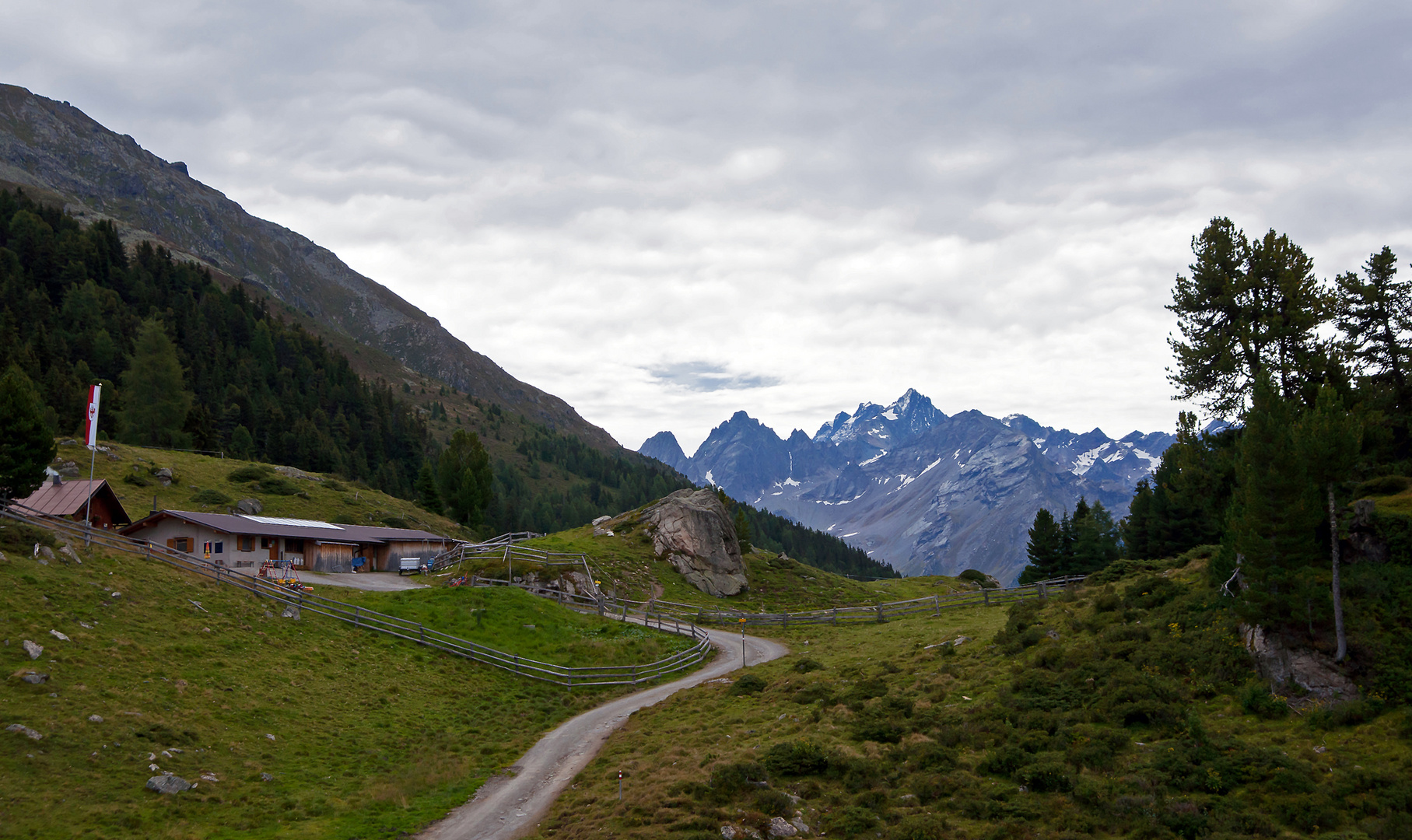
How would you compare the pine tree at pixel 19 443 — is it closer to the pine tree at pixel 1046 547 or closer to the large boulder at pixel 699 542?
the large boulder at pixel 699 542

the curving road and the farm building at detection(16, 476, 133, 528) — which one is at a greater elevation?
the farm building at detection(16, 476, 133, 528)

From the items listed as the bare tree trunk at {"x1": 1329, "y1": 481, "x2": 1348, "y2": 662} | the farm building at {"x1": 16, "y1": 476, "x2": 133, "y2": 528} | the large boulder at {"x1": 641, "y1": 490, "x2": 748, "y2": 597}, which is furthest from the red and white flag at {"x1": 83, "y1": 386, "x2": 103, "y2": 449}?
the bare tree trunk at {"x1": 1329, "y1": 481, "x2": 1348, "y2": 662}

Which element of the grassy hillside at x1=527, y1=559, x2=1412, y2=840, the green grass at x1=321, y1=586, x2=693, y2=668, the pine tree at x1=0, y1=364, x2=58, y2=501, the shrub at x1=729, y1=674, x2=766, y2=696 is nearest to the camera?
the grassy hillside at x1=527, y1=559, x2=1412, y2=840

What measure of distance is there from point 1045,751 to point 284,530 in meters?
59.1

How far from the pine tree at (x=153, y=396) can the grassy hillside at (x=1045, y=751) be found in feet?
323

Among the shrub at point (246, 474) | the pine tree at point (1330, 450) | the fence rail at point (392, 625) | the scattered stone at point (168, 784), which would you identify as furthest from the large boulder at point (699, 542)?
the pine tree at point (1330, 450)

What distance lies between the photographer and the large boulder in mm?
76812

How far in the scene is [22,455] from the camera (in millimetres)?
41938

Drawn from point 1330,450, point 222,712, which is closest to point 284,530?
point 222,712

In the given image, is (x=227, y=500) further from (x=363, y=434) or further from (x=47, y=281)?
(x=47, y=281)

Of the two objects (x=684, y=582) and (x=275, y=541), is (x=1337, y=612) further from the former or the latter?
(x=275, y=541)

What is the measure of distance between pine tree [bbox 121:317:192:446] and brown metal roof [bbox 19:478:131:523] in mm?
48333

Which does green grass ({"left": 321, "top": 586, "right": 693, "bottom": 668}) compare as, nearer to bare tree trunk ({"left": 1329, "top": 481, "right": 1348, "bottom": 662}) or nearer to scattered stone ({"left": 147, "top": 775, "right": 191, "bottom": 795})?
scattered stone ({"left": 147, "top": 775, "right": 191, "bottom": 795})

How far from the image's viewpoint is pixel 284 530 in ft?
193
